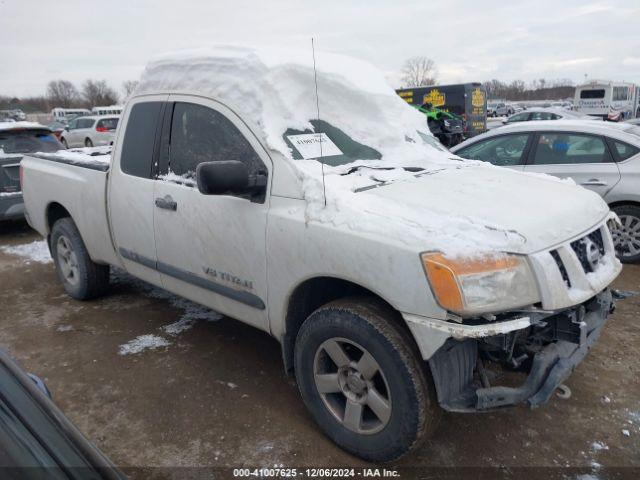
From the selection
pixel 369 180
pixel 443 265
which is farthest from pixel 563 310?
pixel 369 180

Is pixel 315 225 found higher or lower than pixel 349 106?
lower

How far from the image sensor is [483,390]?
2332 millimetres

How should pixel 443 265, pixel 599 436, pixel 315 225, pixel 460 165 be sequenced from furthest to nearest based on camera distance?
1. pixel 460 165
2. pixel 599 436
3. pixel 315 225
4. pixel 443 265

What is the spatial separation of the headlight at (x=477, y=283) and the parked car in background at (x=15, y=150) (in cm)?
701

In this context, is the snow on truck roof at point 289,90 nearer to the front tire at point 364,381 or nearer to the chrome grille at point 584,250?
the front tire at point 364,381

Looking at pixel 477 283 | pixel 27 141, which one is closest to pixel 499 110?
pixel 27 141

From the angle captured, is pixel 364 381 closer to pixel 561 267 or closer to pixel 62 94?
pixel 561 267

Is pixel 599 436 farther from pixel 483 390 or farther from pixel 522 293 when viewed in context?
pixel 522 293

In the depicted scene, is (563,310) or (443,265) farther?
(563,310)

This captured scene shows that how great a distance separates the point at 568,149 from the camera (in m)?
5.79

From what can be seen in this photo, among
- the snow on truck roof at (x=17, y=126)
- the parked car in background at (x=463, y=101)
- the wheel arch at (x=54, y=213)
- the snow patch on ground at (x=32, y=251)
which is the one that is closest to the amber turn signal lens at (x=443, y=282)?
the wheel arch at (x=54, y=213)

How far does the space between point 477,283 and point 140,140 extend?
2.69m

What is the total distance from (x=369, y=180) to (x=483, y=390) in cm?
125

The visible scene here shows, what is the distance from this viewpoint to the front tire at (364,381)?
2299 mm
